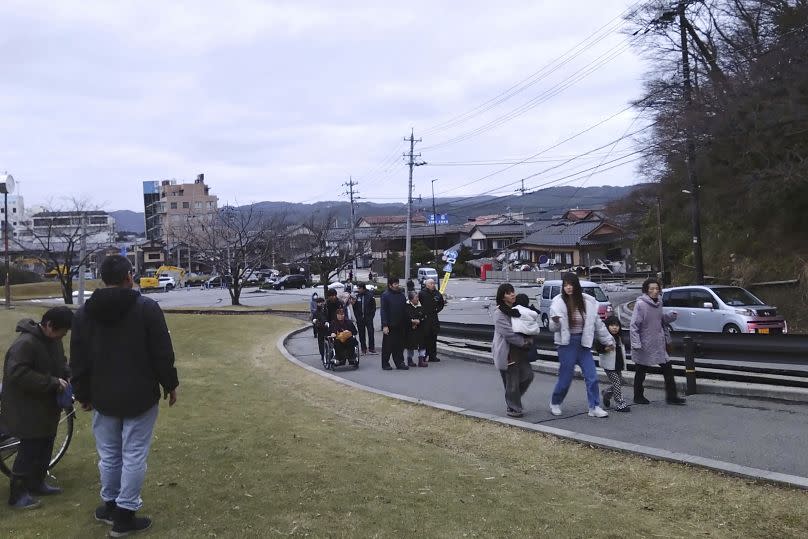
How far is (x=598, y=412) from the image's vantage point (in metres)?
7.36

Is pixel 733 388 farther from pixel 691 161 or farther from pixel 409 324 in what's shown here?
pixel 691 161

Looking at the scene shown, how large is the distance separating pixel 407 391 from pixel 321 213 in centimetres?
5968

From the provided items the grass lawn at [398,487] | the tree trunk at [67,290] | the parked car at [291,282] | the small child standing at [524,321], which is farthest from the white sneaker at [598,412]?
the parked car at [291,282]

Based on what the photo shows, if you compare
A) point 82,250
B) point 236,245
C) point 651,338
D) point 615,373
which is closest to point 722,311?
point 651,338

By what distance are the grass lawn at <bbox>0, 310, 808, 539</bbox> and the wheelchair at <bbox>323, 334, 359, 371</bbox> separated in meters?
4.26

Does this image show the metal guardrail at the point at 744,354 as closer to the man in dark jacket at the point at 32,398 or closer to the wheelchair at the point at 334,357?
the wheelchair at the point at 334,357

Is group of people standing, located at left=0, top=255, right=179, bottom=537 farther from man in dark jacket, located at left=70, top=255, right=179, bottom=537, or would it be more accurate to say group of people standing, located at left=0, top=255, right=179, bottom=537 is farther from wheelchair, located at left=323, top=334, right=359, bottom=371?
wheelchair, located at left=323, top=334, right=359, bottom=371

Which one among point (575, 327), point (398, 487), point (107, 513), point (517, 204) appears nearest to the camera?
point (107, 513)

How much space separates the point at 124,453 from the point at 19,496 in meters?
1.20

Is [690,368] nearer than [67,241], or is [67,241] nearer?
[690,368]

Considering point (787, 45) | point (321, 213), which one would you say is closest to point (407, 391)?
point (787, 45)

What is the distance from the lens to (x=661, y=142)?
92.3 ft

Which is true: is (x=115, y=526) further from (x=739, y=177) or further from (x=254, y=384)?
(x=739, y=177)

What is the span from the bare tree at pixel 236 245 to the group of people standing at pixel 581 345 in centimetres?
2889
